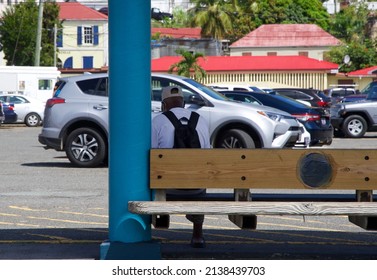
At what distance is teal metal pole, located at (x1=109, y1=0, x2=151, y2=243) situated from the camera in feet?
26.3

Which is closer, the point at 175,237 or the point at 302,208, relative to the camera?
the point at 302,208

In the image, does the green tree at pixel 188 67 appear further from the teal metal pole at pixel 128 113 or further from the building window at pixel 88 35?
the teal metal pole at pixel 128 113

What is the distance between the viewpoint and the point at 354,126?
3142 cm

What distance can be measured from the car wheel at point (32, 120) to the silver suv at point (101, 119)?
25.8 metres

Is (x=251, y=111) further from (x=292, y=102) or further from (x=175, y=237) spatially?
(x=175, y=237)

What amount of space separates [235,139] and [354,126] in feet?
42.5

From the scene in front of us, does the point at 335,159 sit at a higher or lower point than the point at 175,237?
higher

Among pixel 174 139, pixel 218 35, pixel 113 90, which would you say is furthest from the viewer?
pixel 218 35

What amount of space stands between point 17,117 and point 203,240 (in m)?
36.3

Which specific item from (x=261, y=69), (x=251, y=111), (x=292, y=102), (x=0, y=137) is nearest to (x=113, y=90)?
(x=251, y=111)

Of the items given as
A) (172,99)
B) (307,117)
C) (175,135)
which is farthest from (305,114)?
(175,135)

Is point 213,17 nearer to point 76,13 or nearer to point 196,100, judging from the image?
point 76,13

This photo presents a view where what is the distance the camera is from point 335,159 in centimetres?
782

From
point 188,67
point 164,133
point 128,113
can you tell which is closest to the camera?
point 128,113
